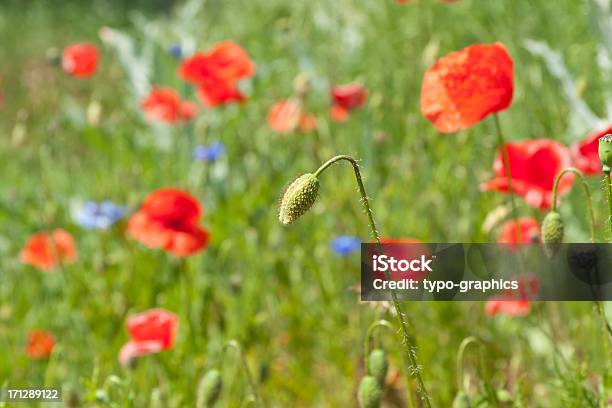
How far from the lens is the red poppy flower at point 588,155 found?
1429 mm

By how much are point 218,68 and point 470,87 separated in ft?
3.87

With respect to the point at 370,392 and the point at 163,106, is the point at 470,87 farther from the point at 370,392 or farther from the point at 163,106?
the point at 163,106

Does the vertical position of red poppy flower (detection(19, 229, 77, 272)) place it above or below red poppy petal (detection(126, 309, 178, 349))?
above

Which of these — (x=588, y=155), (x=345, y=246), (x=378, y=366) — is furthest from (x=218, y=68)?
(x=378, y=366)

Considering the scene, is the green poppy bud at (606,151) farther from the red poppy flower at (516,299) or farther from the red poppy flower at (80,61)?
the red poppy flower at (80,61)

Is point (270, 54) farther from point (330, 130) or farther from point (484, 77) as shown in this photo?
point (484, 77)

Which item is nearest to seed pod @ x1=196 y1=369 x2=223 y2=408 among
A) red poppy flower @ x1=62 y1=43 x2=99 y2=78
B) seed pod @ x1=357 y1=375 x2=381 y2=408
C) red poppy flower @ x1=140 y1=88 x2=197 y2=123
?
seed pod @ x1=357 y1=375 x2=381 y2=408

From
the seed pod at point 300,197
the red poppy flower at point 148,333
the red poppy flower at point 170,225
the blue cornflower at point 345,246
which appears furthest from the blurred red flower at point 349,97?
the seed pod at point 300,197

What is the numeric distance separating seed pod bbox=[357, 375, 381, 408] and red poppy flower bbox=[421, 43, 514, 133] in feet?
1.38

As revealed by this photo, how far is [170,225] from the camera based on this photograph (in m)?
2.02

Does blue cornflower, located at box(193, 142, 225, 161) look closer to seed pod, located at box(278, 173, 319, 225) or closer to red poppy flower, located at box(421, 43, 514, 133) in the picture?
red poppy flower, located at box(421, 43, 514, 133)

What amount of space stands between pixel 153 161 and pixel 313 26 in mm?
1285

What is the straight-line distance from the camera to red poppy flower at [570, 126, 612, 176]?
4.69 feet

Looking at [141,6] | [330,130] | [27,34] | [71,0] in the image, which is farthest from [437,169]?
[71,0]
